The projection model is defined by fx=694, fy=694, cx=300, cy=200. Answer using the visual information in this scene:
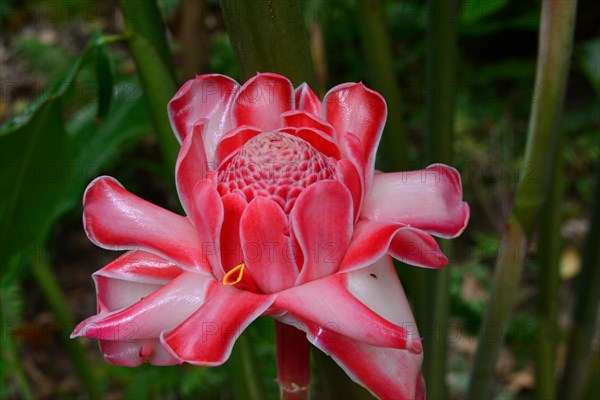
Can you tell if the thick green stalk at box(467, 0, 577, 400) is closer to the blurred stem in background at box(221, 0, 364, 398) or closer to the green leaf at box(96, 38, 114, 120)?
the blurred stem in background at box(221, 0, 364, 398)

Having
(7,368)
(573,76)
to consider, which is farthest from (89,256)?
(573,76)

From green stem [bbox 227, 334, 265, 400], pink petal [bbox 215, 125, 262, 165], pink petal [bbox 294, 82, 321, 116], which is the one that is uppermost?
pink petal [bbox 294, 82, 321, 116]

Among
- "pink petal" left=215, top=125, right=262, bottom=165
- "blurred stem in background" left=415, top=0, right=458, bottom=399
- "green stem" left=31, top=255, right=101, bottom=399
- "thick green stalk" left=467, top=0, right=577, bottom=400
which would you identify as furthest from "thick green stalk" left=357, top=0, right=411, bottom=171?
"green stem" left=31, top=255, right=101, bottom=399

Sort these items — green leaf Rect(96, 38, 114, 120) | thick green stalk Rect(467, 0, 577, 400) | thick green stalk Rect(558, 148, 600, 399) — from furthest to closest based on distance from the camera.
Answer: thick green stalk Rect(558, 148, 600, 399) < green leaf Rect(96, 38, 114, 120) < thick green stalk Rect(467, 0, 577, 400)

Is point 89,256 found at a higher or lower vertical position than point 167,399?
higher

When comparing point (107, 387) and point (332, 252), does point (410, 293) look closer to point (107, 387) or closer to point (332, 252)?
point (332, 252)

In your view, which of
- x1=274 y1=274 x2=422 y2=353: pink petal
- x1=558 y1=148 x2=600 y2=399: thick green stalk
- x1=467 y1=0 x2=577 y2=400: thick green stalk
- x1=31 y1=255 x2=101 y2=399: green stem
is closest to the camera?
x1=274 y1=274 x2=422 y2=353: pink petal

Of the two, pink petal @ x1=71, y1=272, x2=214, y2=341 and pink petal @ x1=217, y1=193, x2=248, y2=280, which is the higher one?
pink petal @ x1=217, y1=193, x2=248, y2=280
